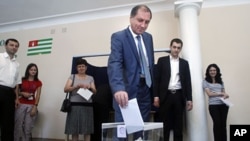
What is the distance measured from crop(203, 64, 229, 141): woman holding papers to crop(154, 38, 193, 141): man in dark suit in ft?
1.58

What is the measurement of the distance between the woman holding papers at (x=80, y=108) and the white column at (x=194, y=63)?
1.24 m

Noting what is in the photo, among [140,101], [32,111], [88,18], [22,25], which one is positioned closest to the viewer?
[140,101]

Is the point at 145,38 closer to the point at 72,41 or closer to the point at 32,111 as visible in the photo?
the point at 32,111

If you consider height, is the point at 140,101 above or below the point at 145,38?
below

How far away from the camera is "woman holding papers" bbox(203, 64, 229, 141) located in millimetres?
2564

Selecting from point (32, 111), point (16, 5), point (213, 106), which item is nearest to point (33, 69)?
point (32, 111)

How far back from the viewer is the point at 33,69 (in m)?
3.13

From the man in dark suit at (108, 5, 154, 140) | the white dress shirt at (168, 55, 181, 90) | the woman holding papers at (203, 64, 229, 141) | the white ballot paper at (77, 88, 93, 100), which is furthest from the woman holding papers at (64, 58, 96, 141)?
the man in dark suit at (108, 5, 154, 140)

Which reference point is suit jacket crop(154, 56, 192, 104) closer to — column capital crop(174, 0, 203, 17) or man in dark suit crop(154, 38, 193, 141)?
man in dark suit crop(154, 38, 193, 141)

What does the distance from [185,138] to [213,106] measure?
540 mm

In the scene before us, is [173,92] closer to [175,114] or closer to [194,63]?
[175,114]

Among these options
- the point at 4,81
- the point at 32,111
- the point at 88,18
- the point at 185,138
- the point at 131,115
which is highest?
the point at 88,18

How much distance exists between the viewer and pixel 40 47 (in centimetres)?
451

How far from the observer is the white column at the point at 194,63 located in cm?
264
